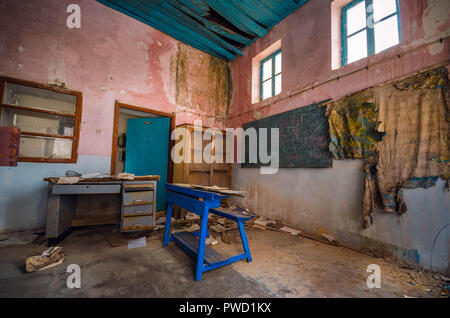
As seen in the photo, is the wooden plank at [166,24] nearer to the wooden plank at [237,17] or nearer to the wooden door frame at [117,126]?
the wooden plank at [237,17]

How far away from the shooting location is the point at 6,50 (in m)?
3.08

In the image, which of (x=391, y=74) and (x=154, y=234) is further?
(x=154, y=234)

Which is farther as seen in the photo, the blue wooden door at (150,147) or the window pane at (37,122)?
the blue wooden door at (150,147)

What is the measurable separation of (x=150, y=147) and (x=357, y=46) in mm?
4561

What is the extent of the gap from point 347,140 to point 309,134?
27.6 inches

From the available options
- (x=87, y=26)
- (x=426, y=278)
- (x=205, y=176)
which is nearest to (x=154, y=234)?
(x=205, y=176)

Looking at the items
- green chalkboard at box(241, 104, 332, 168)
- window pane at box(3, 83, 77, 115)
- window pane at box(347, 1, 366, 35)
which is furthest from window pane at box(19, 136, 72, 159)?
window pane at box(347, 1, 366, 35)

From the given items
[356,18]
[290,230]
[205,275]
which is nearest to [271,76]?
[356,18]

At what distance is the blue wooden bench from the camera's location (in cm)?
195

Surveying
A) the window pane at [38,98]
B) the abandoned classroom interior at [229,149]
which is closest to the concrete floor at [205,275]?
the abandoned classroom interior at [229,149]

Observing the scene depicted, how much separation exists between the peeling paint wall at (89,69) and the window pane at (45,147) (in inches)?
8.5

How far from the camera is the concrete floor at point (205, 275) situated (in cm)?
169
